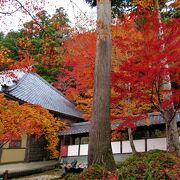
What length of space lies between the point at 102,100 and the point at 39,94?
11.9 m

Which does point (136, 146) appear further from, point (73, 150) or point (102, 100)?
point (102, 100)

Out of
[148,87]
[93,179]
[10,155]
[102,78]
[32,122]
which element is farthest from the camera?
[10,155]

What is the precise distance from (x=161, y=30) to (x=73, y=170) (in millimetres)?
9121

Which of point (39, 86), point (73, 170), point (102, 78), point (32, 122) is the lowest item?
point (73, 170)

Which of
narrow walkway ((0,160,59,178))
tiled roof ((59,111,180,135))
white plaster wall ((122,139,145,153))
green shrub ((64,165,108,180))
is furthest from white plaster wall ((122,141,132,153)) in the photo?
green shrub ((64,165,108,180))

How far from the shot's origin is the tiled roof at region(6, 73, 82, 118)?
14.6m

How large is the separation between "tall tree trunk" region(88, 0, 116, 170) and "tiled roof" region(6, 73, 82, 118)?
810cm

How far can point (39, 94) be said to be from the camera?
17547mm

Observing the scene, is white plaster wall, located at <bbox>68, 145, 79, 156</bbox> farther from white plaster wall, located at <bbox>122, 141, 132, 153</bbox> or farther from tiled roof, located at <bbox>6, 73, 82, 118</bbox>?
white plaster wall, located at <bbox>122, 141, 132, 153</bbox>

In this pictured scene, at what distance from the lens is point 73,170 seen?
45.4 feet

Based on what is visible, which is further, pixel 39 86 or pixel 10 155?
pixel 39 86

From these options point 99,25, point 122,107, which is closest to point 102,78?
point 99,25

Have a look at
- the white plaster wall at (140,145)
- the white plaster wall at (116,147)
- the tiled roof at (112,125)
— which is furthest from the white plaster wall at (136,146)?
the tiled roof at (112,125)

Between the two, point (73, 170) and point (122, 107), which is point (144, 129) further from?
point (73, 170)
